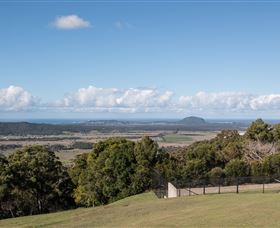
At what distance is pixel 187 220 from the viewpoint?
19.5 m

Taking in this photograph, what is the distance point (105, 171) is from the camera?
4791 cm

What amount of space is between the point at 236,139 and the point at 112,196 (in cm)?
2457

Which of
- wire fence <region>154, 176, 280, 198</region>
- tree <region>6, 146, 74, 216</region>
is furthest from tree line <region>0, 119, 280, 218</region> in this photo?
wire fence <region>154, 176, 280, 198</region>

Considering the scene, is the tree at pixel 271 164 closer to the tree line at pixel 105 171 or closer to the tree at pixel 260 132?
the tree line at pixel 105 171

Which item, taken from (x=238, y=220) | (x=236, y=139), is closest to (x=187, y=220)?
(x=238, y=220)

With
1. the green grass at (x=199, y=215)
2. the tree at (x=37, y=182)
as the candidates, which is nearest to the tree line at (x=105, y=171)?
the tree at (x=37, y=182)

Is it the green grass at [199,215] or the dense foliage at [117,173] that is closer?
the green grass at [199,215]

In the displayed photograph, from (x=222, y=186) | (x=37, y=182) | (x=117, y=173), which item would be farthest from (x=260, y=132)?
(x=37, y=182)

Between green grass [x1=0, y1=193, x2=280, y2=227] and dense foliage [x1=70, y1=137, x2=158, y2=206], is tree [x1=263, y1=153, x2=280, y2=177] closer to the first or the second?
dense foliage [x1=70, y1=137, x2=158, y2=206]

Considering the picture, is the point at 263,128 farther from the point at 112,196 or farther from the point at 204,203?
the point at 204,203

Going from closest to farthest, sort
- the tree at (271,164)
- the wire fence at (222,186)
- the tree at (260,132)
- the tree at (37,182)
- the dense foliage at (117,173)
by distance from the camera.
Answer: the wire fence at (222,186)
the dense foliage at (117,173)
the tree at (37,182)
the tree at (271,164)
the tree at (260,132)

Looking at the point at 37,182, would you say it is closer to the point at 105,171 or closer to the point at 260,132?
the point at 105,171

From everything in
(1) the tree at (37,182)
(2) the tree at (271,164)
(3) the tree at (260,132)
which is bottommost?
(1) the tree at (37,182)

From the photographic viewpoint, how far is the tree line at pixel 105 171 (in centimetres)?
4716
